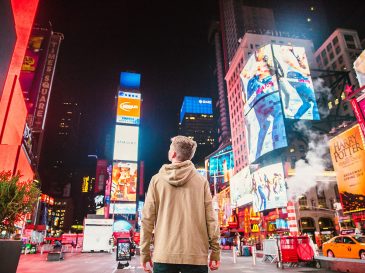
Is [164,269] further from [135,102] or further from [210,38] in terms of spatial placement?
[210,38]

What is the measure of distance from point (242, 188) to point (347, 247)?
34.0m

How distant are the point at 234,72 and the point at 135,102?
101ft

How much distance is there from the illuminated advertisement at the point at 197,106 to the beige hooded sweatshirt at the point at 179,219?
182m

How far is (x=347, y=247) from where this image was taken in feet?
50.7

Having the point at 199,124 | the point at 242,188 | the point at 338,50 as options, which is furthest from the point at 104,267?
the point at 199,124

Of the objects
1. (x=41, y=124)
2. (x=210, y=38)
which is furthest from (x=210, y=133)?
(x=41, y=124)

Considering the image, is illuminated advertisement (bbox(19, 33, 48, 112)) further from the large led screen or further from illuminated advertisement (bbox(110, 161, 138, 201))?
illuminated advertisement (bbox(110, 161, 138, 201))

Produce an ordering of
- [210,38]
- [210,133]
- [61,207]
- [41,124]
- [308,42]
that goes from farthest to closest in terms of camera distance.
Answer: [210,133] < [210,38] < [61,207] < [308,42] < [41,124]

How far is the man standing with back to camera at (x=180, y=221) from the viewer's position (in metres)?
2.39

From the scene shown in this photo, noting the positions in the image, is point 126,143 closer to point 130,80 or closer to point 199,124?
point 130,80

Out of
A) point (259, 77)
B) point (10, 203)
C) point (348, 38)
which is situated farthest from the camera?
point (348, 38)

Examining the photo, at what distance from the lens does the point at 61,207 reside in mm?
123250

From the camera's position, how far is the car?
48.1 feet

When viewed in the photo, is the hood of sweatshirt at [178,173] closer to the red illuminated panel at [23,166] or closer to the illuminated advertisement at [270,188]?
the red illuminated panel at [23,166]
